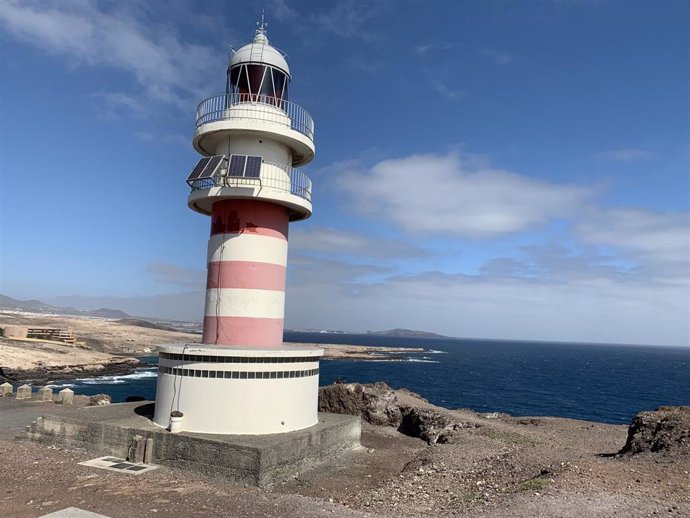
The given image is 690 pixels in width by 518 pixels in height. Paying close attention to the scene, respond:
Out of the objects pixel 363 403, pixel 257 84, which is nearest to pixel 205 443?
pixel 363 403

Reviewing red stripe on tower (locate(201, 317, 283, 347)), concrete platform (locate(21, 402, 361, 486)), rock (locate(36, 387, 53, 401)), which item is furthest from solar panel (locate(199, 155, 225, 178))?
rock (locate(36, 387, 53, 401))

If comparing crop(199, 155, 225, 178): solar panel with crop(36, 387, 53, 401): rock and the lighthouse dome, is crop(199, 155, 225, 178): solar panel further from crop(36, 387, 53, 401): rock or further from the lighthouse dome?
crop(36, 387, 53, 401): rock

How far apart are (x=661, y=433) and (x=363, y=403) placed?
47.1 ft

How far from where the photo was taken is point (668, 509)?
11.4 meters

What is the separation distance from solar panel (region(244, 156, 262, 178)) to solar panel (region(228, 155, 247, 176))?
0.59 feet

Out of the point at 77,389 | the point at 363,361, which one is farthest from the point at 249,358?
the point at 363,361

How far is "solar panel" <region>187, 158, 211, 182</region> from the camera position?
19.0 meters

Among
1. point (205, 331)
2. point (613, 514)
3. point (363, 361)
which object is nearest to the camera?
point (613, 514)

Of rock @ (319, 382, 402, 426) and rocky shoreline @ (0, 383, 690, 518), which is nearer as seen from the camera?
rocky shoreline @ (0, 383, 690, 518)

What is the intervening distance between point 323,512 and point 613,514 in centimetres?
666

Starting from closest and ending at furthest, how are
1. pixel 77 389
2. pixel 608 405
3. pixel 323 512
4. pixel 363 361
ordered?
pixel 323 512 → pixel 77 389 → pixel 608 405 → pixel 363 361

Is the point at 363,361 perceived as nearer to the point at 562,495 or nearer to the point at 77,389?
the point at 77,389

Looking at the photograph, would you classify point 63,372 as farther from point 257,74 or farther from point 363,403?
point 257,74

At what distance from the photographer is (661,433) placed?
17.2 metres
